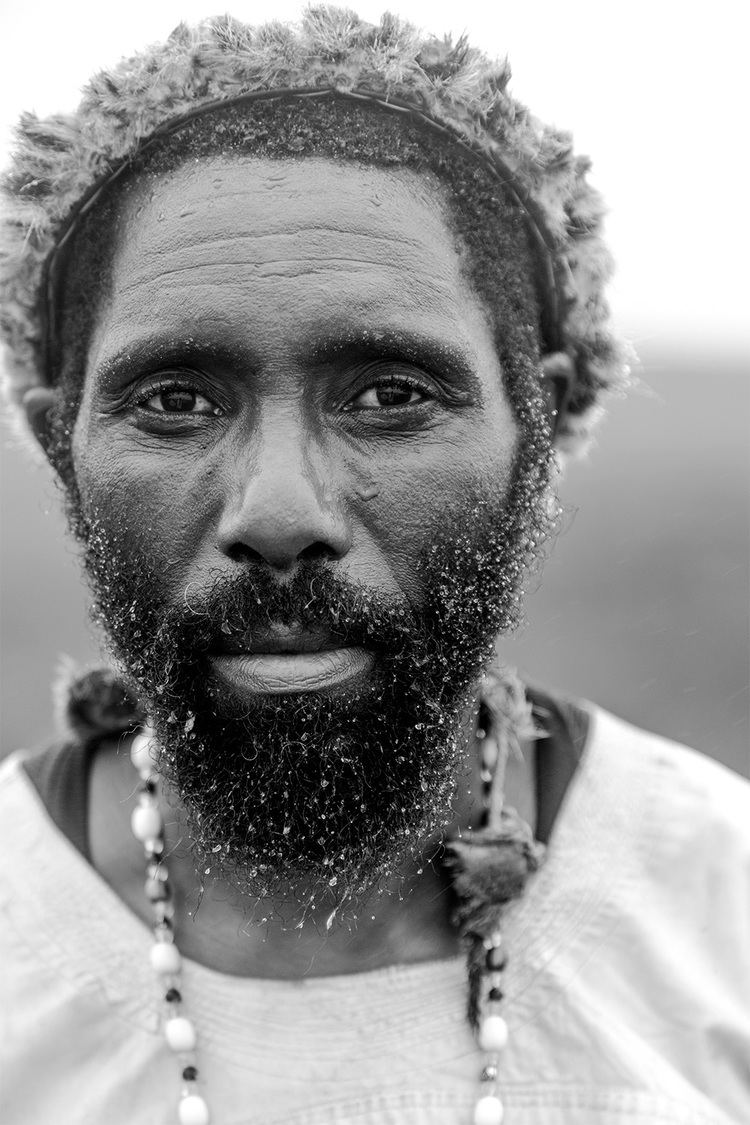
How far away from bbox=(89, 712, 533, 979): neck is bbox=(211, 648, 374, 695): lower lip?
557 mm

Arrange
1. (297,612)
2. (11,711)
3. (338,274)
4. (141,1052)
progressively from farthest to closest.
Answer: (11,711) < (141,1052) < (338,274) < (297,612)

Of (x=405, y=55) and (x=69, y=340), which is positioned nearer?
(x=405, y=55)

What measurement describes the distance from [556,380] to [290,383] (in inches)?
35.5

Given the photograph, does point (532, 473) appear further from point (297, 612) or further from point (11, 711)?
point (11, 711)

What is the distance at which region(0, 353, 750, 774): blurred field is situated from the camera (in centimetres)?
725

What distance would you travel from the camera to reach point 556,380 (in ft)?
9.27

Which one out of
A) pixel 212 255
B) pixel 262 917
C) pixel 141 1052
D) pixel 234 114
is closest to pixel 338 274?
pixel 212 255

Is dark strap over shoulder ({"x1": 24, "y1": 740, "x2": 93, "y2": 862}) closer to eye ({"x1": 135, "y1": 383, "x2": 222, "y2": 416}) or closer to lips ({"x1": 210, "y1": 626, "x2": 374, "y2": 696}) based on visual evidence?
lips ({"x1": 210, "y1": 626, "x2": 374, "y2": 696})

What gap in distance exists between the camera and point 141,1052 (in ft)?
7.82

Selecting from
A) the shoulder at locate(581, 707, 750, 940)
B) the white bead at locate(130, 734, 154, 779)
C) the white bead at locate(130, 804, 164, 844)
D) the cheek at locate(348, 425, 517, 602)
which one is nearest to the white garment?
the shoulder at locate(581, 707, 750, 940)

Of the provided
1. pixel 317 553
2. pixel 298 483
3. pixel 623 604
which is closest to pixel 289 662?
pixel 317 553

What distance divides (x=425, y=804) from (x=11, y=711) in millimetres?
5587

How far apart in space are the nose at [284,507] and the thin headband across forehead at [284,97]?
0.80 m

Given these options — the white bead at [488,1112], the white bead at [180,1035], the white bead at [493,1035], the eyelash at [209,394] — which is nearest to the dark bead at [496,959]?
the white bead at [493,1035]
